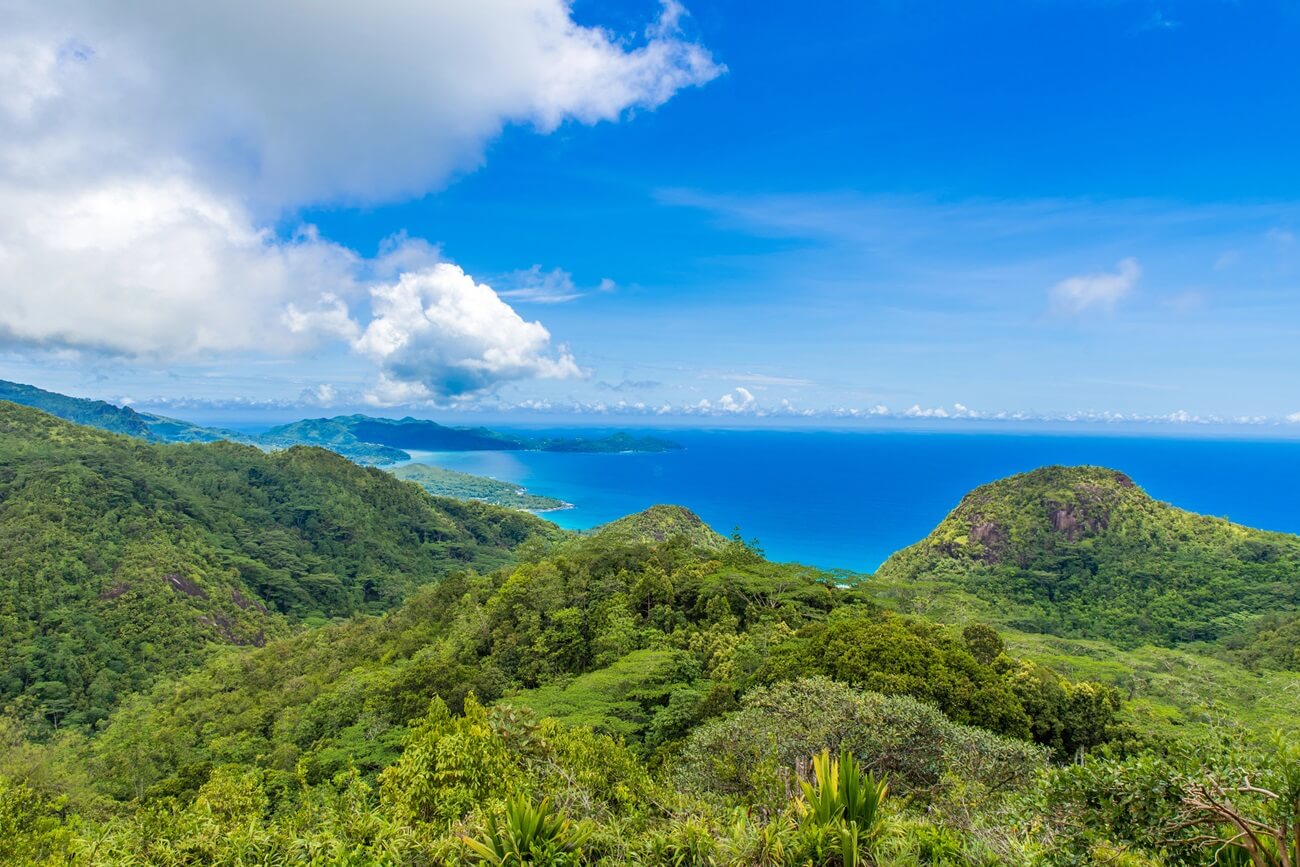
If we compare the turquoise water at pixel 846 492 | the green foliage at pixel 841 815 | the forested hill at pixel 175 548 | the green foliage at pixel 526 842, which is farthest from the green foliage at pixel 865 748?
the turquoise water at pixel 846 492

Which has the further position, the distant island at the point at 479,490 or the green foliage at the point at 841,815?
the distant island at the point at 479,490

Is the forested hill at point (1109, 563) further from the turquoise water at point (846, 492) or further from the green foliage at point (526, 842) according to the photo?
the green foliage at point (526, 842)

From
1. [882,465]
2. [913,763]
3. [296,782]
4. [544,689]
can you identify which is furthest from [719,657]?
[882,465]

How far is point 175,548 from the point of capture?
2195 inches

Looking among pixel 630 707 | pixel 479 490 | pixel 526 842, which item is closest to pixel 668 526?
pixel 630 707

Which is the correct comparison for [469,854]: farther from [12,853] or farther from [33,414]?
[33,414]

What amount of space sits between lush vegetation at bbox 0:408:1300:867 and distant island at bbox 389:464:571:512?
75.0 metres

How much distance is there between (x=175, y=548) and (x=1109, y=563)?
7820 cm

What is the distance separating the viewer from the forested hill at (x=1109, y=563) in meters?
42.6

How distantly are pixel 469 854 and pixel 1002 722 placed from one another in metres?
11.8

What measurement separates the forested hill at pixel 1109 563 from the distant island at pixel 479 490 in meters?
81.1

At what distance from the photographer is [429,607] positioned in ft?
112

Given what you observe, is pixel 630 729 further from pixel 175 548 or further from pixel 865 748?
pixel 175 548

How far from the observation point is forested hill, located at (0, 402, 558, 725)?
4141 cm
